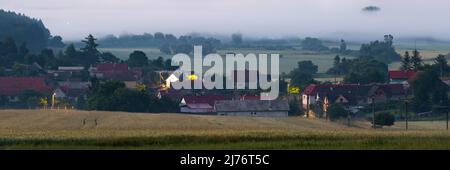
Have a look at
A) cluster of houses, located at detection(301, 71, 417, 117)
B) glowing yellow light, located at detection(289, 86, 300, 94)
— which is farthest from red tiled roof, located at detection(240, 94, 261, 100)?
glowing yellow light, located at detection(289, 86, 300, 94)

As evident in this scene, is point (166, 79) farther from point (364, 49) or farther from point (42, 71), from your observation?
point (364, 49)

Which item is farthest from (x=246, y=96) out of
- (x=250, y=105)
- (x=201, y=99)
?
(x=250, y=105)

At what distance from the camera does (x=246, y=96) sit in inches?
4072

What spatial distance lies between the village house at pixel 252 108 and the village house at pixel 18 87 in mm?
19770

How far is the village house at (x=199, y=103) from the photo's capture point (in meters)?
94.9

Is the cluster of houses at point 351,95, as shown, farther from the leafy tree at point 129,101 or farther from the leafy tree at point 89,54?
the leafy tree at point 89,54

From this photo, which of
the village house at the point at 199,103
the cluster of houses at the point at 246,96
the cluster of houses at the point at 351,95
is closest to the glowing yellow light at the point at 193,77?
the cluster of houses at the point at 246,96

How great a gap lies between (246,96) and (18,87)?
72.1 feet
